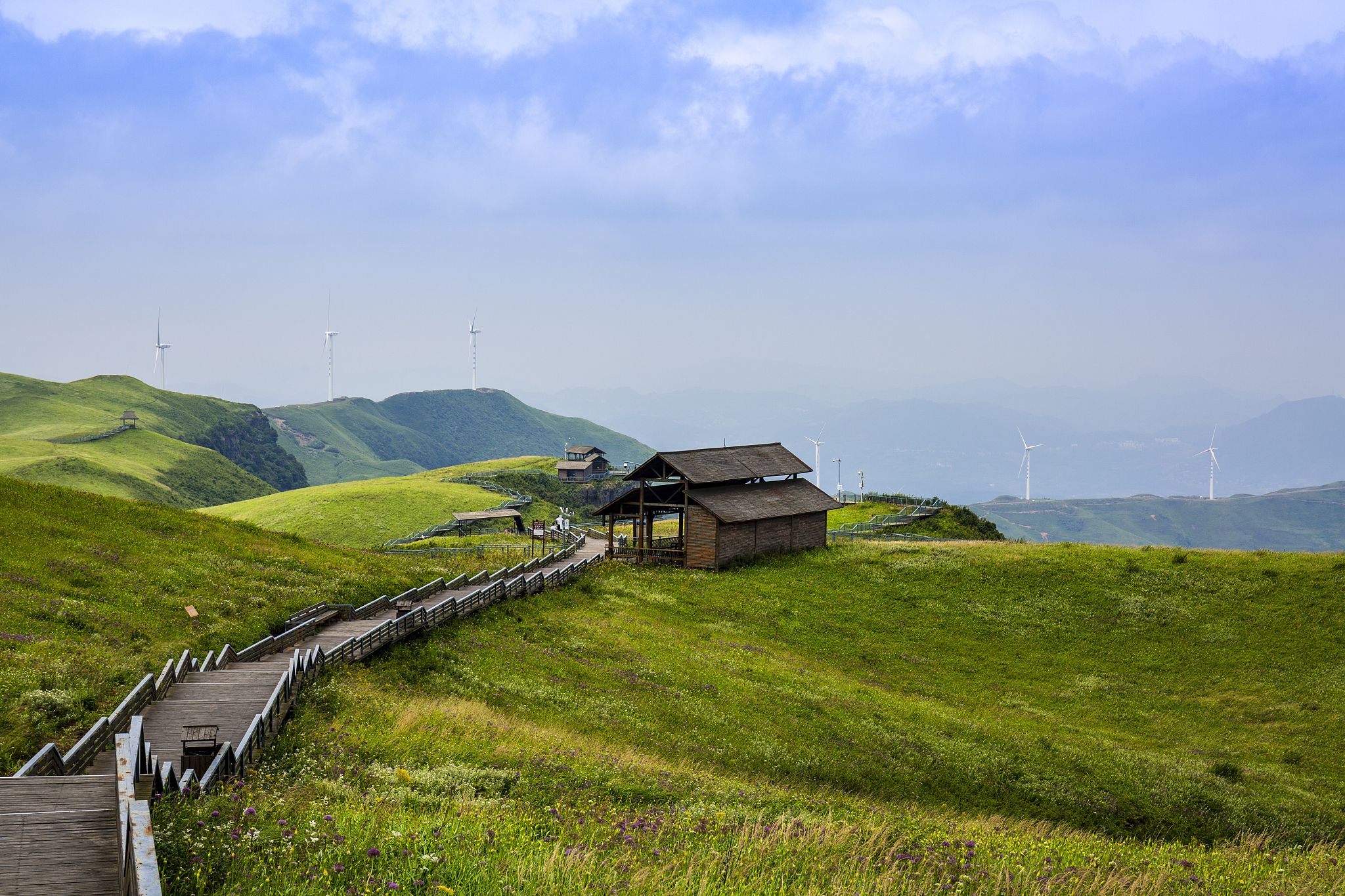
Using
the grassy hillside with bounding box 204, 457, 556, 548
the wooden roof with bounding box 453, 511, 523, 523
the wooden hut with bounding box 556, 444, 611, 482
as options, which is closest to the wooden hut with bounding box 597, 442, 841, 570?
the wooden roof with bounding box 453, 511, 523, 523

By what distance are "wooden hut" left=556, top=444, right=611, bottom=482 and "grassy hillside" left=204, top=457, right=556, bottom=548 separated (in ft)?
78.9

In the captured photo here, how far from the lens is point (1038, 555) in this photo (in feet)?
183

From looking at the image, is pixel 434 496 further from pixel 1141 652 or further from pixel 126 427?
pixel 126 427

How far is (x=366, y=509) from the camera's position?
107 m

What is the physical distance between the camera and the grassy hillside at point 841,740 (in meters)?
11.2

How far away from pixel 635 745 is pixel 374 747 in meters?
8.34

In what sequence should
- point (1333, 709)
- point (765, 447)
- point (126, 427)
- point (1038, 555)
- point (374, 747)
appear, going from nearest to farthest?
1. point (374, 747)
2. point (1333, 709)
3. point (1038, 555)
4. point (765, 447)
5. point (126, 427)

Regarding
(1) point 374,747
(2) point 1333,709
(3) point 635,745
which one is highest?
(1) point 374,747

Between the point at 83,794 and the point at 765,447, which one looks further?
the point at 765,447

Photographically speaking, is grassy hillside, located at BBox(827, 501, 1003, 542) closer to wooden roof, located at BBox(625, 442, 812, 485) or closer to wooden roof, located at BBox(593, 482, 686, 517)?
wooden roof, located at BBox(625, 442, 812, 485)

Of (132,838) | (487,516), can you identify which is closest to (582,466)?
(487,516)

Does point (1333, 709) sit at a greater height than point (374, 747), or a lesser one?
lesser

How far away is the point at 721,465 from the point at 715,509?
5211 mm

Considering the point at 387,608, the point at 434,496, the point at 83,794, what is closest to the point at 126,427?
the point at 434,496
